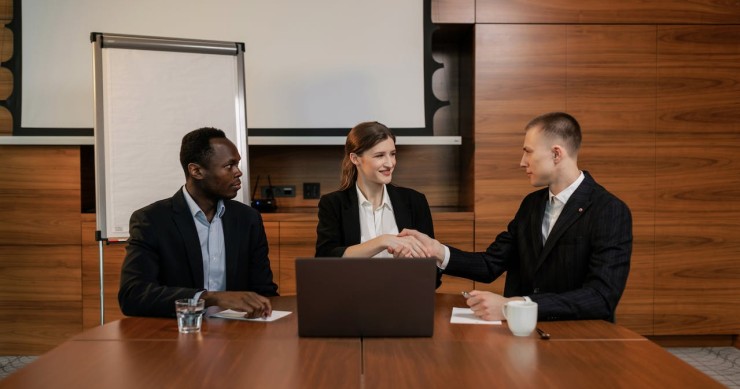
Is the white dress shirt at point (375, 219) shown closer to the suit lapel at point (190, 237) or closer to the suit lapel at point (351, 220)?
the suit lapel at point (351, 220)

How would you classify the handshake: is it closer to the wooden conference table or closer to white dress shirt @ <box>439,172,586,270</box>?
white dress shirt @ <box>439,172,586,270</box>

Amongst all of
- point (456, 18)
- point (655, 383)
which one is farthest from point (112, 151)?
point (655, 383)

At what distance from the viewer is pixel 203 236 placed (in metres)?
2.69

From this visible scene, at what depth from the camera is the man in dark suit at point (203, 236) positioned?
2.50 meters

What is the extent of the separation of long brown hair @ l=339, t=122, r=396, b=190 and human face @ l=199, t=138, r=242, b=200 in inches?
22.9

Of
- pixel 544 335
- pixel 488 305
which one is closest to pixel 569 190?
pixel 488 305

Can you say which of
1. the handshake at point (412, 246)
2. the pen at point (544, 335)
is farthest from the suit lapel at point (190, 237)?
the pen at point (544, 335)

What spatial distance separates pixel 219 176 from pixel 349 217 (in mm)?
627

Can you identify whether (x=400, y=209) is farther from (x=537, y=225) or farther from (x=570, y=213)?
(x=570, y=213)

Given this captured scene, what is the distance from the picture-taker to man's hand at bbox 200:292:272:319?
2.11 meters

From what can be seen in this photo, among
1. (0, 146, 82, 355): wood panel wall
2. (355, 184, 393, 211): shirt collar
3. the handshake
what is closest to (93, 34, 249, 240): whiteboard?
(0, 146, 82, 355): wood panel wall

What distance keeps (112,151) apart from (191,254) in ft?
4.30

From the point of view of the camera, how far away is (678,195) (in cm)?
441

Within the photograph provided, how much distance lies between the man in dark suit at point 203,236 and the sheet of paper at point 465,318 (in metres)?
0.67
